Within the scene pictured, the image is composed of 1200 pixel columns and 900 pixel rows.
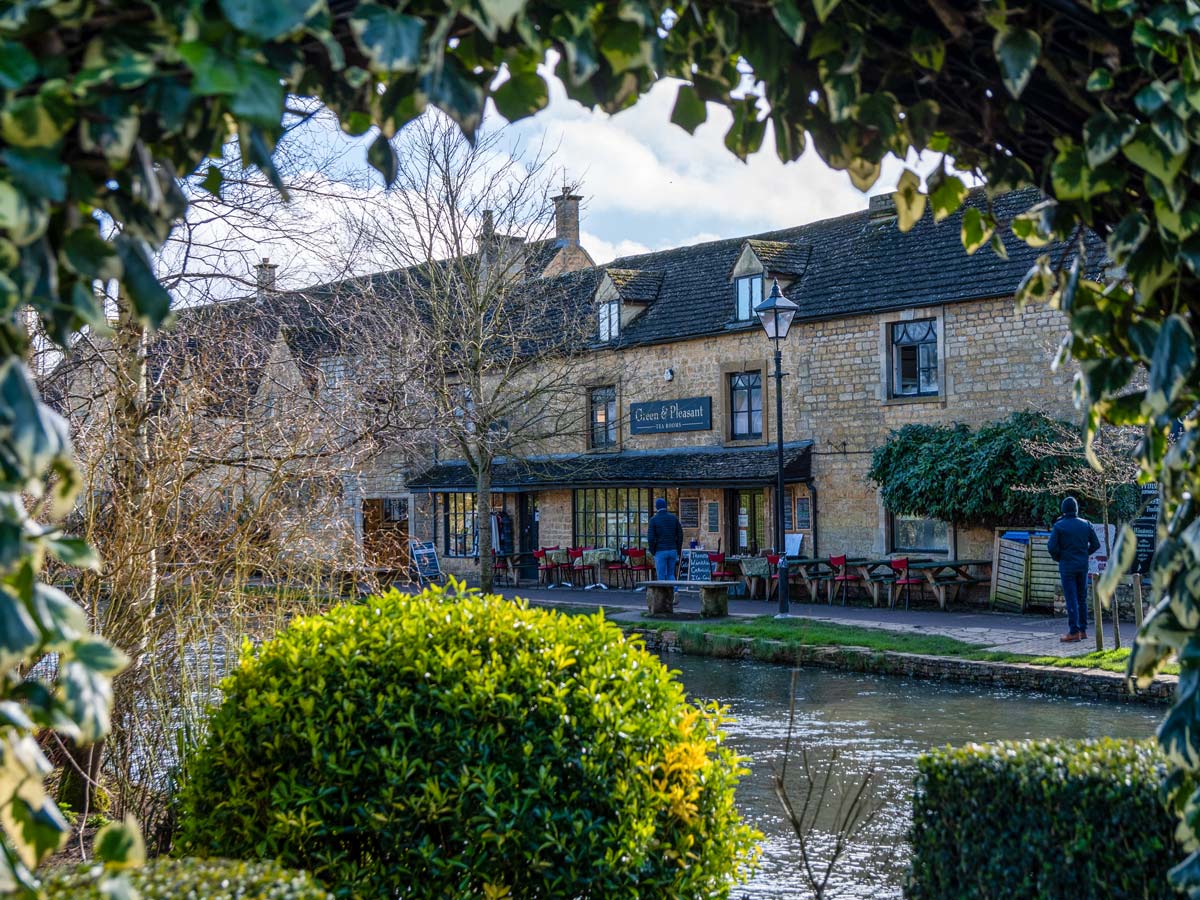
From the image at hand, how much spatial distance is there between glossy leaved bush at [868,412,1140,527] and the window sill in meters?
0.61

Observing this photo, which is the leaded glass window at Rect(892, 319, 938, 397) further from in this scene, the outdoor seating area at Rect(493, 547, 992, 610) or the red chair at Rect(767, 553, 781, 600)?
the red chair at Rect(767, 553, 781, 600)

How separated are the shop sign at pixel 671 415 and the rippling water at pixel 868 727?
11.4 m

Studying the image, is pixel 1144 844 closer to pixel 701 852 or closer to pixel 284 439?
pixel 701 852

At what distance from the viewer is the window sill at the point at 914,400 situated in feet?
75.1

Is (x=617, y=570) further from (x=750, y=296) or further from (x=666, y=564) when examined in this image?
(x=750, y=296)

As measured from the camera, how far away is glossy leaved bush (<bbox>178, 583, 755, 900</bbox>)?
163 inches

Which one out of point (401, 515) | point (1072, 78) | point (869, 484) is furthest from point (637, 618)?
point (1072, 78)

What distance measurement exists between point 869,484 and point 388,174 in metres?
22.2

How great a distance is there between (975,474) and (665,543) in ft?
20.1

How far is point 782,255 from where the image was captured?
87.0 feet

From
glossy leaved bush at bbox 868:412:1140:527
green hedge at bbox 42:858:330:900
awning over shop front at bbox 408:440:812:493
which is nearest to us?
green hedge at bbox 42:858:330:900

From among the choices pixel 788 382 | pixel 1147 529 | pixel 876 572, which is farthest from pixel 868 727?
pixel 788 382

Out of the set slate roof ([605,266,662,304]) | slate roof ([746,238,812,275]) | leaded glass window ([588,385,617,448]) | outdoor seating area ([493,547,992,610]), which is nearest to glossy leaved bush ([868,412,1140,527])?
outdoor seating area ([493,547,992,610])

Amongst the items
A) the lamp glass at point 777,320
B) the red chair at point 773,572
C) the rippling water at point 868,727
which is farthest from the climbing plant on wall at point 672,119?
the red chair at point 773,572
